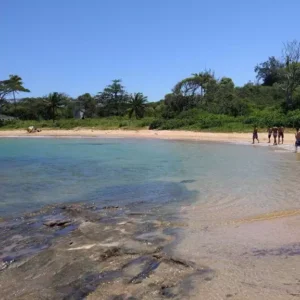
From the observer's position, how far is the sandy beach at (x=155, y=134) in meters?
40.0

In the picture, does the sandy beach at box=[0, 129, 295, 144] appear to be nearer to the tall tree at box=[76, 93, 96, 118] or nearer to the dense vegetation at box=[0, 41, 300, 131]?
the dense vegetation at box=[0, 41, 300, 131]

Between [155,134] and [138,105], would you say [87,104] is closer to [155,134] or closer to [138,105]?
[138,105]

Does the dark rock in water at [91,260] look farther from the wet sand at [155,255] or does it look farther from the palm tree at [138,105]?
the palm tree at [138,105]

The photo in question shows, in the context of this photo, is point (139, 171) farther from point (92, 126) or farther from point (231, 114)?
point (92, 126)

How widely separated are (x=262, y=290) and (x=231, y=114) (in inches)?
1995

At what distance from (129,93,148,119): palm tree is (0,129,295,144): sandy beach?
11.3m

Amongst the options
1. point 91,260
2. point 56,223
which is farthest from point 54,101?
point 91,260

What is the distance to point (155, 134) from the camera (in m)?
51.2

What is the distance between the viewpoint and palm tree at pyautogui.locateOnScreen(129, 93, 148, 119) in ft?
226

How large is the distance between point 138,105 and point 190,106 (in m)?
10.5

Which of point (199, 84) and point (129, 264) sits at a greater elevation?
point (199, 84)

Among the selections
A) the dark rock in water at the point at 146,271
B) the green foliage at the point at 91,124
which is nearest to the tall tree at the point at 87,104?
the green foliage at the point at 91,124

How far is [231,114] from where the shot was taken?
53969 millimetres

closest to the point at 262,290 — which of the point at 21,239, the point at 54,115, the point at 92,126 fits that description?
the point at 21,239
